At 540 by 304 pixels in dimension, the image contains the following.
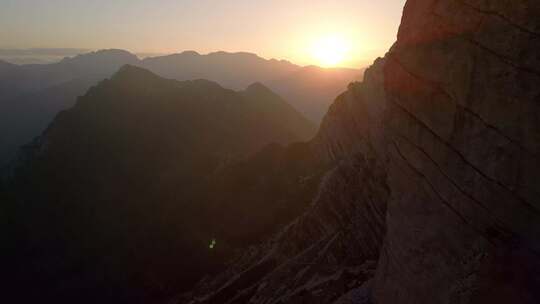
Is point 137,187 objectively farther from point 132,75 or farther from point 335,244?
point 335,244

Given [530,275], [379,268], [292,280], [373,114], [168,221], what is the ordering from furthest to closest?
1. [168,221]
2. [373,114]
3. [292,280]
4. [379,268]
5. [530,275]

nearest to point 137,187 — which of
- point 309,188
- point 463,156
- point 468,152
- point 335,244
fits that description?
point 309,188

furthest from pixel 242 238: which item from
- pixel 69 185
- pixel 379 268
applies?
pixel 69 185

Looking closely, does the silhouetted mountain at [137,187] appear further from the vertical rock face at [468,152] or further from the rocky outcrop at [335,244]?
the vertical rock face at [468,152]

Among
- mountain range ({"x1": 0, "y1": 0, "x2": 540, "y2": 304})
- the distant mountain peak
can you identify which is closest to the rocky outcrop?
mountain range ({"x1": 0, "y1": 0, "x2": 540, "y2": 304})

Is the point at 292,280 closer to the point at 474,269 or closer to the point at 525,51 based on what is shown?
the point at 474,269
